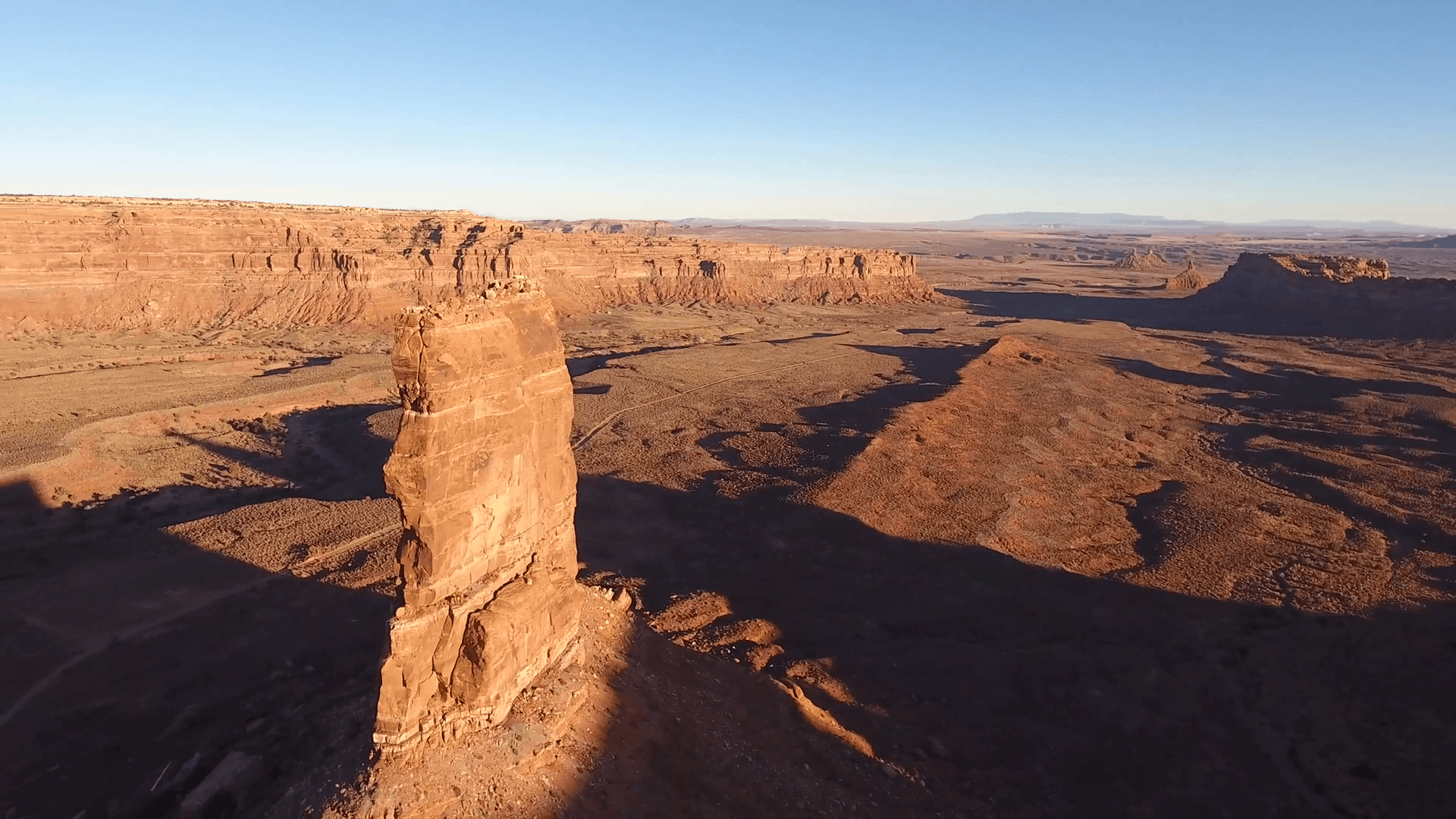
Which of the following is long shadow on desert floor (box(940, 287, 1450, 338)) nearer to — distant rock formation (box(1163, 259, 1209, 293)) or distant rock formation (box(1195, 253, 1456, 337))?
distant rock formation (box(1195, 253, 1456, 337))

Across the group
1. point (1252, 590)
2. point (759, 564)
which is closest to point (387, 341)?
point (759, 564)

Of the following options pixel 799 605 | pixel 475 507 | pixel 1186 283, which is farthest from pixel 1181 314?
pixel 475 507

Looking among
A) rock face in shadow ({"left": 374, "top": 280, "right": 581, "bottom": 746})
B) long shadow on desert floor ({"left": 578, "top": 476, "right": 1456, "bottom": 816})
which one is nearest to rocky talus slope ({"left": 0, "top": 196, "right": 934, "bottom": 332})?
long shadow on desert floor ({"left": 578, "top": 476, "right": 1456, "bottom": 816})

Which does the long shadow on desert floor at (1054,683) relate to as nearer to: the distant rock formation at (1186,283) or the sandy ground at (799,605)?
the sandy ground at (799,605)

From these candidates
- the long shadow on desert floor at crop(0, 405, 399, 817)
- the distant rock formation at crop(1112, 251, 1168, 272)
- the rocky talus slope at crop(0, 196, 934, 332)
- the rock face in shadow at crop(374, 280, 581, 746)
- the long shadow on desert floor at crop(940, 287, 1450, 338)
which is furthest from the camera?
the distant rock formation at crop(1112, 251, 1168, 272)

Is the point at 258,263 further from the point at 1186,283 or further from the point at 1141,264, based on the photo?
the point at 1141,264

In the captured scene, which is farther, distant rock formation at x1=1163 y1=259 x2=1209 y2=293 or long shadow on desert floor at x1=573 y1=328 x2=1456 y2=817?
distant rock formation at x1=1163 y1=259 x2=1209 y2=293

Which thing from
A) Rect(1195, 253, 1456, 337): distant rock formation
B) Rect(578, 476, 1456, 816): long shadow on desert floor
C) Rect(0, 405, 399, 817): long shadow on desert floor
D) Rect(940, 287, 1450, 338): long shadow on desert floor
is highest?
Rect(1195, 253, 1456, 337): distant rock formation
